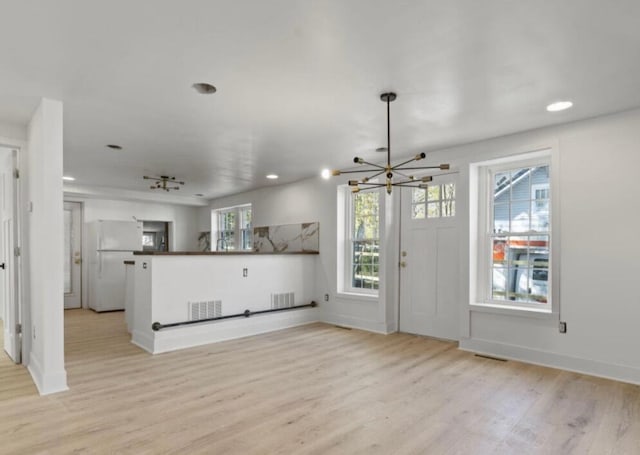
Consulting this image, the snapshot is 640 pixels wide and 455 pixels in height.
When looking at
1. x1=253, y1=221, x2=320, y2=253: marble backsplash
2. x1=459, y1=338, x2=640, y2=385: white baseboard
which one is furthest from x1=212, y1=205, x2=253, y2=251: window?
x1=459, y1=338, x2=640, y2=385: white baseboard

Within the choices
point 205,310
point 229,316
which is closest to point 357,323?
point 229,316

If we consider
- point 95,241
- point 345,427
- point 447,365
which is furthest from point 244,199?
point 345,427

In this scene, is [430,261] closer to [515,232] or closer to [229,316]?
[515,232]

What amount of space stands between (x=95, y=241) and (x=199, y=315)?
12.6ft

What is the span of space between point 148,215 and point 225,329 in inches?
185

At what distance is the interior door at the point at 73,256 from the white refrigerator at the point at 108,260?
0.75ft

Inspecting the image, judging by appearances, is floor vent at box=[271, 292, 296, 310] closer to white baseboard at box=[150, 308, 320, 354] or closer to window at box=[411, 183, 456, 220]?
white baseboard at box=[150, 308, 320, 354]

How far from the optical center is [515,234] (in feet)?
13.5

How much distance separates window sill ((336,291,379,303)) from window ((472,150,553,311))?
4.59 ft

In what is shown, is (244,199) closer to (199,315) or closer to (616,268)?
(199,315)

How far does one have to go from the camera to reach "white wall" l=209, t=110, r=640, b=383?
10.7 feet

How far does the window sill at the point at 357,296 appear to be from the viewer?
17.2ft

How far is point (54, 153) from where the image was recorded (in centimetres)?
304

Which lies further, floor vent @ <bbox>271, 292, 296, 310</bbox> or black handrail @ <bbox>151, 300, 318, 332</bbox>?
floor vent @ <bbox>271, 292, 296, 310</bbox>
